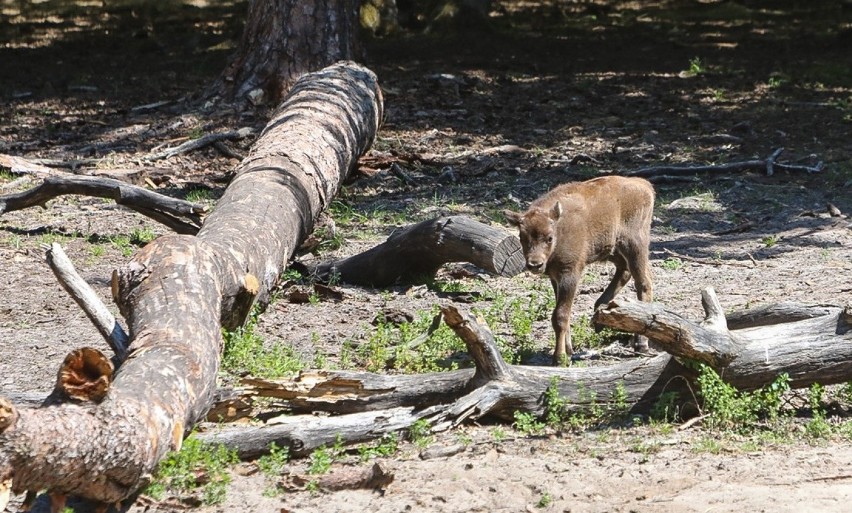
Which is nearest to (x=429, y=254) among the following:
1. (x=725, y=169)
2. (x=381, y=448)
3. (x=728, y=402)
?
(x=381, y=448)

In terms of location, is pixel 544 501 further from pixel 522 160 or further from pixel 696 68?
pixel 696 68

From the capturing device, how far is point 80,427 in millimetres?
4895

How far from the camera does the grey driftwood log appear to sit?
6215mm

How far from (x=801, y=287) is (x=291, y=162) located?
4.55 m

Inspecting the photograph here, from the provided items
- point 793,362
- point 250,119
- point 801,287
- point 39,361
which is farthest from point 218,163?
point 793,362

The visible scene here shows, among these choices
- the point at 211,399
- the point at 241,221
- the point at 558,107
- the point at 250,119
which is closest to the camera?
the point at 211,399

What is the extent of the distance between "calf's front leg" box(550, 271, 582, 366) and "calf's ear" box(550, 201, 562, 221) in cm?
40

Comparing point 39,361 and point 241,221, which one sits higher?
point 241,221

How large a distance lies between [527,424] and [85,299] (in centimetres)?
254

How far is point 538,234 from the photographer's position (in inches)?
300

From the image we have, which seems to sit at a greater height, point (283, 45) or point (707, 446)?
point (283, 45)

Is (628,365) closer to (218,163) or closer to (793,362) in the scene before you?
(793,362)

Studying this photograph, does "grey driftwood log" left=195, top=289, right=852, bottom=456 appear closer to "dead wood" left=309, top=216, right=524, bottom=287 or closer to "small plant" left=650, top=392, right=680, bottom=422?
"small plant" left=650, top=392, right=680, bottom=422

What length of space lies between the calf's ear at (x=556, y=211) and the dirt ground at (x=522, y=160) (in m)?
0.94
